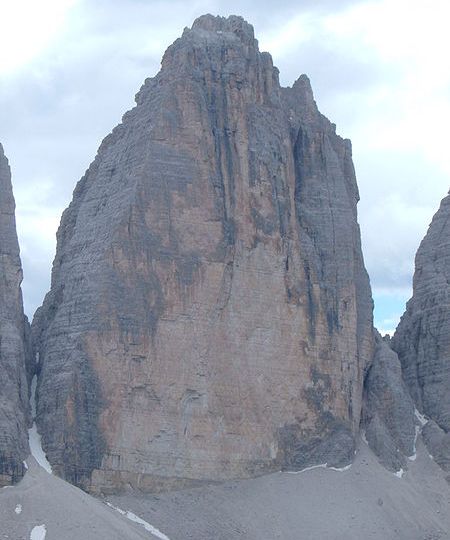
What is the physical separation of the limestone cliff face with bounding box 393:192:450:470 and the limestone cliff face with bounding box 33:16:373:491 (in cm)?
396

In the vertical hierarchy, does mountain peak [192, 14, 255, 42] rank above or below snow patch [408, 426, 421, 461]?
above

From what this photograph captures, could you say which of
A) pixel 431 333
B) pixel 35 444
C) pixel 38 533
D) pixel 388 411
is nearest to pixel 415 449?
pixel 388 411

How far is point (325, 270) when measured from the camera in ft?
352

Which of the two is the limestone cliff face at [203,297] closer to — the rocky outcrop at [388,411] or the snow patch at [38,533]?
the rocky outcrop at [388,411]

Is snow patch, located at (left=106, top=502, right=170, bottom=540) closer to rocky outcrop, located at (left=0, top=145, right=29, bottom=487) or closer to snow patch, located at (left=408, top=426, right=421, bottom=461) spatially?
rocky outcrop, located at (left=0, top=145, right=29, bottom=487)

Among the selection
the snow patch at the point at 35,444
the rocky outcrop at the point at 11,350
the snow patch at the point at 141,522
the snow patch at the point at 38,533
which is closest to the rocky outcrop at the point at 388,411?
the snow patch at the point at 141,522

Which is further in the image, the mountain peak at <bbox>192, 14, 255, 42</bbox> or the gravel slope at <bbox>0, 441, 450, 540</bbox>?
the mountain peak at <bbox>192, 14, 255, 42</bbox>

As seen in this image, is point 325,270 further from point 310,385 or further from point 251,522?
point 251,522

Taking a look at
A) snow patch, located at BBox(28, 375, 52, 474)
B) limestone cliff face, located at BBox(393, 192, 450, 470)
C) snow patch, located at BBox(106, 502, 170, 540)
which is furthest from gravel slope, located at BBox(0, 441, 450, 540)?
limestone cliff face, located at BBox(393, 192, 450, 470)

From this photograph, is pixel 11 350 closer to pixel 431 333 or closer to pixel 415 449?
pixel 415 449

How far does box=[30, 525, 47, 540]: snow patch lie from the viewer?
89.3 meters

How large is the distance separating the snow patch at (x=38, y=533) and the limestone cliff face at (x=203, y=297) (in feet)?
20.8

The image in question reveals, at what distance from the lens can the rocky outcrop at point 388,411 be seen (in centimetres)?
10594

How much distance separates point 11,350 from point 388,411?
20.3 meters
